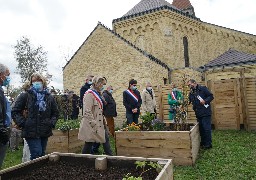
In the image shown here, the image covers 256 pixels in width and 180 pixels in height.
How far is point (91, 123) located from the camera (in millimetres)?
5645

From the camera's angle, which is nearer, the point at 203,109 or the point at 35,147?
the point at 35,147

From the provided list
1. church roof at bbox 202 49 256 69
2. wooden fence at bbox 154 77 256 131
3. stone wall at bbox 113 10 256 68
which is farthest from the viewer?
stone wall at bbox 113 10 256 68

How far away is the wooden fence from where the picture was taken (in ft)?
34.7

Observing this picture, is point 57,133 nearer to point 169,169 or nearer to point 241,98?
point 169,169

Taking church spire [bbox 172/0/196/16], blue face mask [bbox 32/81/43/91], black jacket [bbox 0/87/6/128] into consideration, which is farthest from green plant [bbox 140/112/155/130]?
church spire [bbox 172/0/196/16]

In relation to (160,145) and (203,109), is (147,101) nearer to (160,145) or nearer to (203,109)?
(203,109)

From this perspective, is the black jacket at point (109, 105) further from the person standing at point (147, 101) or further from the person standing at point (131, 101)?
the person standing at point (147, 101)

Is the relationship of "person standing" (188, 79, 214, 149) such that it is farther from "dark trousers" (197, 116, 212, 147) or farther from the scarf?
the scarf

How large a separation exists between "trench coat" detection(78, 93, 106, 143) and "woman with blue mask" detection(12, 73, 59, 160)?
76 centimetres

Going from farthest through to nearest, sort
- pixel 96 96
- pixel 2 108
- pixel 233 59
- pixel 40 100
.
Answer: pixel 233 59
pixel 96 96
pixel 40 100
pixel 2 108

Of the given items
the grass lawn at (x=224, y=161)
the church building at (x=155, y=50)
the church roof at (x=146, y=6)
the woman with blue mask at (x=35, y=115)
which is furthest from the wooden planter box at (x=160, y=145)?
the church roof at (x=146, y=6)

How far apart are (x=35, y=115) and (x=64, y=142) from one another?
117 inches

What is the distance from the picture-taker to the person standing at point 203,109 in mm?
7547

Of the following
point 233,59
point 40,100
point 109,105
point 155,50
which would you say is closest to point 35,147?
point 40,100
